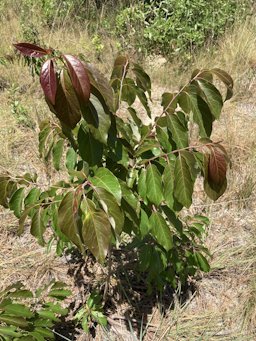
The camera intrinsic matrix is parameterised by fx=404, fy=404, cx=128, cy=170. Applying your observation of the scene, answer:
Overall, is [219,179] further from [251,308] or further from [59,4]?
[59,4]

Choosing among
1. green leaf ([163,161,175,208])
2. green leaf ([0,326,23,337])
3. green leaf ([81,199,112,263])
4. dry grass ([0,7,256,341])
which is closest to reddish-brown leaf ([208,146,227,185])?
green leaf ([163,161,175,208])

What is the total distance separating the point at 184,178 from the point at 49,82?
47 cm

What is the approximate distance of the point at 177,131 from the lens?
125 centimetres

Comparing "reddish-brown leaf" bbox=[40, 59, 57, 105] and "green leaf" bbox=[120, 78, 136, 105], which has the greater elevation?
"reddish-brown leaf" bbox=[40, 59, 57, 105]

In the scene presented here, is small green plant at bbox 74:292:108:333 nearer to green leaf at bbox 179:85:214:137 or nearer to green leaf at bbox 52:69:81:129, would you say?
green leaf at bbox 179:85:214:137

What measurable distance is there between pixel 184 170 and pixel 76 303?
112cm

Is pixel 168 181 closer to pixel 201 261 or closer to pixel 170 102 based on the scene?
pixel 170 102

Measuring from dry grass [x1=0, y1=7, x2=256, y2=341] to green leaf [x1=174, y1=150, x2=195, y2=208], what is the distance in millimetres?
772

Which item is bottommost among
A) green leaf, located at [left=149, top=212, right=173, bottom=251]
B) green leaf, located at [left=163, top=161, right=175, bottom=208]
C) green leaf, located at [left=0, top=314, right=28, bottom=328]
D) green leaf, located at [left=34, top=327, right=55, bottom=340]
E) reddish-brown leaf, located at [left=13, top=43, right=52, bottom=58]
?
green leaf, located at [left=34, top=327, right=55, bottom=340]

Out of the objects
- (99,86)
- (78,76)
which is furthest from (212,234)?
(78,76)

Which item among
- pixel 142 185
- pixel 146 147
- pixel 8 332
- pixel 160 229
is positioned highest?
pixel 146 147

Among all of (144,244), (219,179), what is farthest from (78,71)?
(144,244)

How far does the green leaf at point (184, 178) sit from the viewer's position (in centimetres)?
110

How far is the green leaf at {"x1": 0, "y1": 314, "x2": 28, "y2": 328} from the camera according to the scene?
47.4 inches
